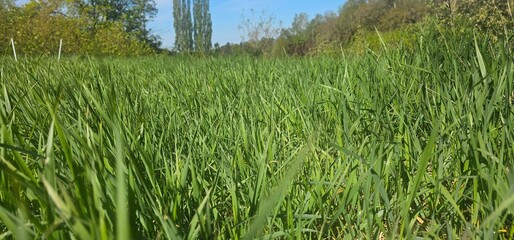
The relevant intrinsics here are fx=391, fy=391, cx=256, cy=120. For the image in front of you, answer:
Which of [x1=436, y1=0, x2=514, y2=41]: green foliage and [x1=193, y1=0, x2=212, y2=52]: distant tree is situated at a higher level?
[x1=193, y1=0, x2=212, y2=52]: distant tree

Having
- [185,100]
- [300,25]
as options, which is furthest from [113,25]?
[185,100]

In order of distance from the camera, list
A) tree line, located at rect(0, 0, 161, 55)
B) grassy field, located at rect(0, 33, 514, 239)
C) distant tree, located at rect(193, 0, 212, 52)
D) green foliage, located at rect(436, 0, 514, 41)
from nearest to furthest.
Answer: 1. grassy field, located at rect(0, 33, 514, 239)
2. green foliage, located at rect(436, 0, 514, 41)
3. tree line, located at rect(0, 0, 161, 55)
4. distant tree, located at rect(193, 0, 212, 52)

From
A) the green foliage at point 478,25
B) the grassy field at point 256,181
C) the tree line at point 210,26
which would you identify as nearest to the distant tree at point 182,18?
→ the tree line at point 210,26

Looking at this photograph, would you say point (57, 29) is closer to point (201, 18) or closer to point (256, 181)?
point (256, 181)

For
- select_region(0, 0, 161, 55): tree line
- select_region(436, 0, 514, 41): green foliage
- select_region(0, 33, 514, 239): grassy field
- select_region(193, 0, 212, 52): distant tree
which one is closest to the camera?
select_region(0, 33, 514, 239): grassy field

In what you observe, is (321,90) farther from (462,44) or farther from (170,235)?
(170,235)

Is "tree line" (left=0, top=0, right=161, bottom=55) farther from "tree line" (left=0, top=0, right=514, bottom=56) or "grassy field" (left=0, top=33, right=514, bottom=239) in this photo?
"grassy field" (left=0, top=33, right=514, bottom=239)

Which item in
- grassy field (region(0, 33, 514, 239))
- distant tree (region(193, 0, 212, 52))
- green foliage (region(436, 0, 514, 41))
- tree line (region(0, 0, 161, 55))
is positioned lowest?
grassy field (region(0, 33, 514, 239))

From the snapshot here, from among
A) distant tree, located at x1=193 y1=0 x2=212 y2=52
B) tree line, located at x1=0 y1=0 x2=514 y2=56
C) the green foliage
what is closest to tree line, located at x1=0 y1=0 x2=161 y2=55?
tree line, located at x1=0 y1=0 x2=514 y2=56

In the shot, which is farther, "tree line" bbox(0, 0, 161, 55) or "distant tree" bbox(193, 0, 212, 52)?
"distant tree" bbox(193, 0, 212, 52)

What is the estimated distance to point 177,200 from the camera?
0.68m

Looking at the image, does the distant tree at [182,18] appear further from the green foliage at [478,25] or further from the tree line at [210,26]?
Result: the green foliage at [478,25]

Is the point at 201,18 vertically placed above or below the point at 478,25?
above

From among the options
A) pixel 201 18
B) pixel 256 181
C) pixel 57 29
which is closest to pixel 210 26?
pixel 201 18
